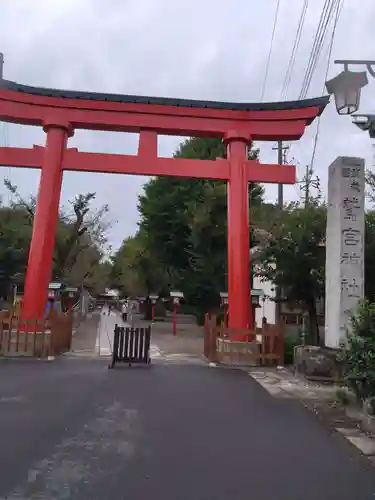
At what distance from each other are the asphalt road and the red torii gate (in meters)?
6.76

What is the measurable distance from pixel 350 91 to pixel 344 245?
176 inches

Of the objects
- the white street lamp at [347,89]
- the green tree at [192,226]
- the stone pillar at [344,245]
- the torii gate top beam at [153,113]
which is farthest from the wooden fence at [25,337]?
the green tree at [192,226]

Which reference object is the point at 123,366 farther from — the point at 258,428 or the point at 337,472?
the point at 337,472

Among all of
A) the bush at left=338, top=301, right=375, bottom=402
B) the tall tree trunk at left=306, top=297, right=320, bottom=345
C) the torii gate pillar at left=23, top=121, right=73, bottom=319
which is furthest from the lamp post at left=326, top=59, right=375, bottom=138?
the torii gate pillar at left=23, top=121, right=73, bottom=319

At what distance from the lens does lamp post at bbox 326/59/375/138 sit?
837cm

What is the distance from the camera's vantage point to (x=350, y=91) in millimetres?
8453

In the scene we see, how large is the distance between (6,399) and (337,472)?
562 centimetres

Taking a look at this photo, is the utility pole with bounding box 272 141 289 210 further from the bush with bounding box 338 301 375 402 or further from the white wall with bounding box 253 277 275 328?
the bush with bounding box 338 301 375 402

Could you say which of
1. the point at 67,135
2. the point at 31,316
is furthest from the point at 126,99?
the point at 31,316

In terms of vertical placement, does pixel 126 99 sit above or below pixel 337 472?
above

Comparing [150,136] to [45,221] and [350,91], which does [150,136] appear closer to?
[45,221]

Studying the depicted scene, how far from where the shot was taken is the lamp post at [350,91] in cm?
837

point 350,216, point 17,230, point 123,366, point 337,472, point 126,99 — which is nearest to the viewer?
point 337,472

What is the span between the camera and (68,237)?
38.0 metres
